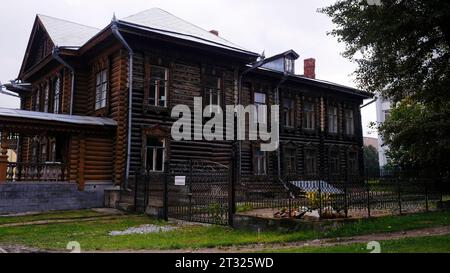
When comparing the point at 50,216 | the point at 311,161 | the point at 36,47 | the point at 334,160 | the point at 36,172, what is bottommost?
the point at 50,216

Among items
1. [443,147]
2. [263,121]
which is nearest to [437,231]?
[443,147]

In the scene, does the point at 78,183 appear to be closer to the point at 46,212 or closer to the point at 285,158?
the point at 46,212

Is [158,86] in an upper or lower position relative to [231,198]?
upper

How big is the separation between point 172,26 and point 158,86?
4578 mm

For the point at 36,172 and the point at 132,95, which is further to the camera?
the point at 132,95

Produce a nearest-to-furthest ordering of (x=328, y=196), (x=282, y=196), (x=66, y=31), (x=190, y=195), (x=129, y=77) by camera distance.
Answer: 1. (x=328, y=196)
2. (x=282, y=196)
3. (x=190, y=195)
4. (x=129, y=77)
5. (x=66, y=31)

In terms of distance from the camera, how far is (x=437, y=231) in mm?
11297

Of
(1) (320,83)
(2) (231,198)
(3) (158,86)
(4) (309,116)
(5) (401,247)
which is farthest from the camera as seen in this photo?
(4) (309,116)

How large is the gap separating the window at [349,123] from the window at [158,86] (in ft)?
59.9

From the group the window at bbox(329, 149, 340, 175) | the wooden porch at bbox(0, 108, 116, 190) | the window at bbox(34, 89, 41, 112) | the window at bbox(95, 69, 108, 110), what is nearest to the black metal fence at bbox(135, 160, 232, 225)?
the wooden porch at bbox(0, 108, 116, 190)

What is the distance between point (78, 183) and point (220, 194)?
8.17 meters

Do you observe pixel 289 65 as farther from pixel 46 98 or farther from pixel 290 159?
pixel 46 98

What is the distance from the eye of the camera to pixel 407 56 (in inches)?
505

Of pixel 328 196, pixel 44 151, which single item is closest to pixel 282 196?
pixel 328 196
